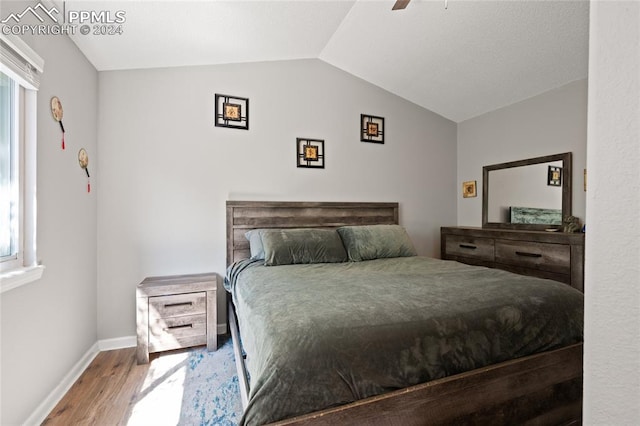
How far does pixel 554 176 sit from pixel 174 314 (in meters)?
3.69

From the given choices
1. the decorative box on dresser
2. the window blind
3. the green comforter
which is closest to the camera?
the green comforter

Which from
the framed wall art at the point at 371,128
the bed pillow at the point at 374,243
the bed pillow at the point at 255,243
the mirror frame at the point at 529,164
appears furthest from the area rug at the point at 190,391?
the mirror frame at the point at 529,164

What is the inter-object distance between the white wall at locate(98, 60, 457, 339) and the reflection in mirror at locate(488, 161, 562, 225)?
1177 mm

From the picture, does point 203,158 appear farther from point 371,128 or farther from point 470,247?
point 470,247

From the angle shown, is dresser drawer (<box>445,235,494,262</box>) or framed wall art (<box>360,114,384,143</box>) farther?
framed wall art (<box>360,114,384,143</box>)

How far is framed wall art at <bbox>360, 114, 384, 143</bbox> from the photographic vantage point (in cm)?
338

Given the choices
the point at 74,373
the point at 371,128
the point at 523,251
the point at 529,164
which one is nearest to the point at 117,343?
the point at 74,373

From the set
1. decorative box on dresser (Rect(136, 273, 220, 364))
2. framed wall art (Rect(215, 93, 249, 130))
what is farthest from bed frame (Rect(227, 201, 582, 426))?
framed wall art (Rect(215, 93, 249, 130))

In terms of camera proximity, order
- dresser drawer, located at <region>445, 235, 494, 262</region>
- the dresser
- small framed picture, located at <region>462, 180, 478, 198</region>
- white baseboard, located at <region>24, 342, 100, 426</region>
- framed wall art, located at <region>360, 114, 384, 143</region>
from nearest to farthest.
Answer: white baseboard, located at <region>24, 342, 100, 426</region> → the dresser → dresser drawer, located at <region>445, 235, 494, 262</region> → framed wall art, located at <region>360, 114, 384, 143</region> → small framed picture, located at <region>462, 180, 478, 198</region>

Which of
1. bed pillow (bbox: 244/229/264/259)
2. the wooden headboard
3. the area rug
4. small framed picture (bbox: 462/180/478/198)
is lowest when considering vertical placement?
the area rug

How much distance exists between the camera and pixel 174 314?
2.29 m

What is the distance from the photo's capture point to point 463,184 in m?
3.83

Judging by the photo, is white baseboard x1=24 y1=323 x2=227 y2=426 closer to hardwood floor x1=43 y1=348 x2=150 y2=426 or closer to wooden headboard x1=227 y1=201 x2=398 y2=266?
hardwood floor x1=43 y1=348 x2=150 y2=426

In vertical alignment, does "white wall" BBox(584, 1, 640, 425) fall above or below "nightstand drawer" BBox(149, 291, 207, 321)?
above
